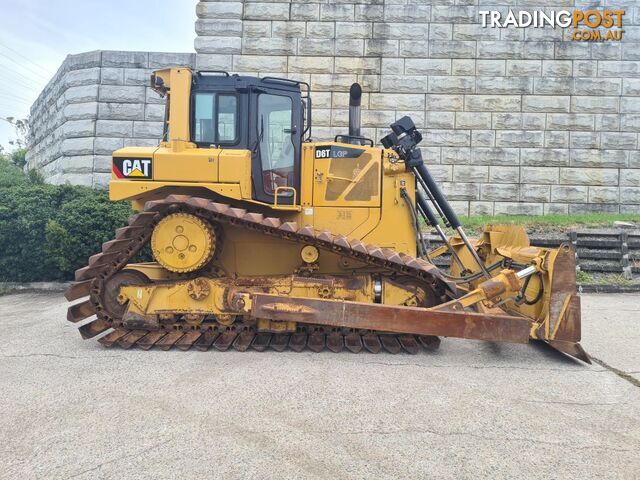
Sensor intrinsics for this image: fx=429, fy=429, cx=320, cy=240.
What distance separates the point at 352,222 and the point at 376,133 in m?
6.52

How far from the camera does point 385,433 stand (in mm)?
2654

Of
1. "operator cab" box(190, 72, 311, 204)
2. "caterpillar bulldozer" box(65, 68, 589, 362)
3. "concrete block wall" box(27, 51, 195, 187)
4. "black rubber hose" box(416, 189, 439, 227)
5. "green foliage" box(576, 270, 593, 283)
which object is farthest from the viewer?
"concrete block wall" box(27, 51, 195, 187)

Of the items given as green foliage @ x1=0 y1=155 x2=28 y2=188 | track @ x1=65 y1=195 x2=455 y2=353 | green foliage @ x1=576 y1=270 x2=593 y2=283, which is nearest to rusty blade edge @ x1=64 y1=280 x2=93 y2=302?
track @ x1=65 y1=195 x2=455 y2=353

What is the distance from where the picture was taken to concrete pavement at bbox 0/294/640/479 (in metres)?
2.31

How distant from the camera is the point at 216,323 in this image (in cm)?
446

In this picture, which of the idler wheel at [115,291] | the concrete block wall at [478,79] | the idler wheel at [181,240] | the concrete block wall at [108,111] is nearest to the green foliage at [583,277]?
the concrete block wall at [478,79]

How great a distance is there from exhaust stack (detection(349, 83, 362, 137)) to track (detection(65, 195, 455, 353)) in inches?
73.3

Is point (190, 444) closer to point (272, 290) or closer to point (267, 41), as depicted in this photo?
point (272, 290)

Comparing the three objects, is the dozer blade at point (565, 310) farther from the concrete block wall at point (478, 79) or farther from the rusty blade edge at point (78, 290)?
the concrete block wall at point (478, 79)

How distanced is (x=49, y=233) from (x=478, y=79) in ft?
32.9

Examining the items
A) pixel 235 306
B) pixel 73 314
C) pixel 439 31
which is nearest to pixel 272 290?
pixel 235 306

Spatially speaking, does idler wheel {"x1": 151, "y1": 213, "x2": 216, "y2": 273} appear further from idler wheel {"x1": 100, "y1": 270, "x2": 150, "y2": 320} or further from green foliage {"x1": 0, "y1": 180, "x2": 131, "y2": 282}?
green foliage {"x1": 0, "y1": 180, "x2": 131, "y2": 282}

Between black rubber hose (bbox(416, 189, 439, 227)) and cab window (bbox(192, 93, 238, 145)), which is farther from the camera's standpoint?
black rubber hose (bbox(416, 189, 439, 227))

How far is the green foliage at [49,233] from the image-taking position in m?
7.23
